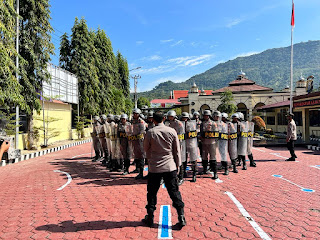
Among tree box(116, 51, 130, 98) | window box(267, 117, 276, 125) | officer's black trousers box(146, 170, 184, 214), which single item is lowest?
officer's black trousers box(146, 170, 184, 214)

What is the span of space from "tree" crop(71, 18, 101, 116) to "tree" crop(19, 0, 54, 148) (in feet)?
20.7

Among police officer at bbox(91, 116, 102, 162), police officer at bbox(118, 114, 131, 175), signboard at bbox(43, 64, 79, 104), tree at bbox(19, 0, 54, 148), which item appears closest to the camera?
police officer at bbox(118, 114, 131, 175)

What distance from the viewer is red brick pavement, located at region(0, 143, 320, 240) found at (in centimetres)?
361

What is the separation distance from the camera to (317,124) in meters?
19.2

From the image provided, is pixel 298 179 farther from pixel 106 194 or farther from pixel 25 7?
pixel 25 7

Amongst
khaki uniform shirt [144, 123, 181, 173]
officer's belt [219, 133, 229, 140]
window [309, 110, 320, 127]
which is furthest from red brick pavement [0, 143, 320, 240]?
window [309, 110, 320, 127]

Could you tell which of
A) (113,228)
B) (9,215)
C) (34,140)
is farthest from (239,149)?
(34,140)

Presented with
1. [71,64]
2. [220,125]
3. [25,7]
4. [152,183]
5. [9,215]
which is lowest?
[9,215]

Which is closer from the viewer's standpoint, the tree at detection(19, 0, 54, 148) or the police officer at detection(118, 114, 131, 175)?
the police officer at detection(118, 114, 131, 175)

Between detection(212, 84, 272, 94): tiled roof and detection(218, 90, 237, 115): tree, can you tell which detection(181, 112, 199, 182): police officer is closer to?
detection(218, 90, 237, 115): tree

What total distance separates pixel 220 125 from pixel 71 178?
494cm

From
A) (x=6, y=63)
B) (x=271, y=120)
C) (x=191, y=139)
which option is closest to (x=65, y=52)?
(x=6, y=63)

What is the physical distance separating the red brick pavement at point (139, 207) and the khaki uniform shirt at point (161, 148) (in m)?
1.02

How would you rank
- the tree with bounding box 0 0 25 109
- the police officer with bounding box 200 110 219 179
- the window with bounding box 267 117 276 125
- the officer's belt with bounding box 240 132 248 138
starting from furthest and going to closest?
the window with bounding box 267 117 276 125, the tree with bounding box 0 0 25 109, the officer's belt with bounding box 240 132 248 138, the police officer with bounding box 200 110 219 179
